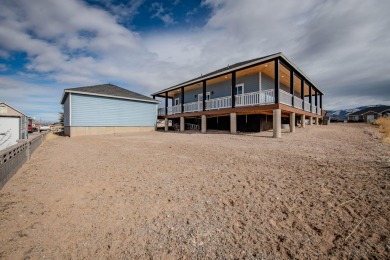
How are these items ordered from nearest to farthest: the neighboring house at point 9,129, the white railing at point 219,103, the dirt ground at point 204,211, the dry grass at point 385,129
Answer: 1. the dirt ground at point 204,211
2. the dry grass at point 385,129
3. the neighboring house at point 9,129
4. the white railing at point 219,103

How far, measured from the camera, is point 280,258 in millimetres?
2236

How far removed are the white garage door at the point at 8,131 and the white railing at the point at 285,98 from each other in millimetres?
17144

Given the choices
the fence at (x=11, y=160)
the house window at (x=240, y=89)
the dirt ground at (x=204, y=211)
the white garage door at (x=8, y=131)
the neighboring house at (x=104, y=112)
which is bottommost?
the dirt ground at (x=204, y=211)

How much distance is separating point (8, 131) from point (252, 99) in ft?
52.0

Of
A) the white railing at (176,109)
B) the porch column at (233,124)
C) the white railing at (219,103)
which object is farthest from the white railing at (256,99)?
the white railing at (176,109)

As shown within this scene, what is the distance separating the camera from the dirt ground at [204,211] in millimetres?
2414

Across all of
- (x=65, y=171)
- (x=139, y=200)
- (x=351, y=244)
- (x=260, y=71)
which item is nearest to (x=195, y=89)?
(x=260, y=71)

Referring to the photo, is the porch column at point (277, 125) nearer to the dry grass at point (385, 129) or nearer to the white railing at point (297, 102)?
the white railing at point (297, 102)

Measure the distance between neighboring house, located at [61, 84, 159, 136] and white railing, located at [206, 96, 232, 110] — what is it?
940 cm

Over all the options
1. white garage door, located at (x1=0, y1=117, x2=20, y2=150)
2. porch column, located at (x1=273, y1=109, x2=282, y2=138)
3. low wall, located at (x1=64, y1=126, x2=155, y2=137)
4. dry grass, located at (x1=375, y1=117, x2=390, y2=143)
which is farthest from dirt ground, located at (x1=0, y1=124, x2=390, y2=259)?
low wall, located at (x1=64, y1=126, x2=155, y2=137)

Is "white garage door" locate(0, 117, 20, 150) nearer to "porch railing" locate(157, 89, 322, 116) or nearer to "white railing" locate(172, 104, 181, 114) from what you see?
"white railing" locate(172, 104, 181, 114)

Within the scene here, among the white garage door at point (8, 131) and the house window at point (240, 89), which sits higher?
the house window at point (240, 89)

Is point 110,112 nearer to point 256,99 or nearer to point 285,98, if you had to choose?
point 256,99

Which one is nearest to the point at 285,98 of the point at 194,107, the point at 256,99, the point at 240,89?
the point at 256,99
